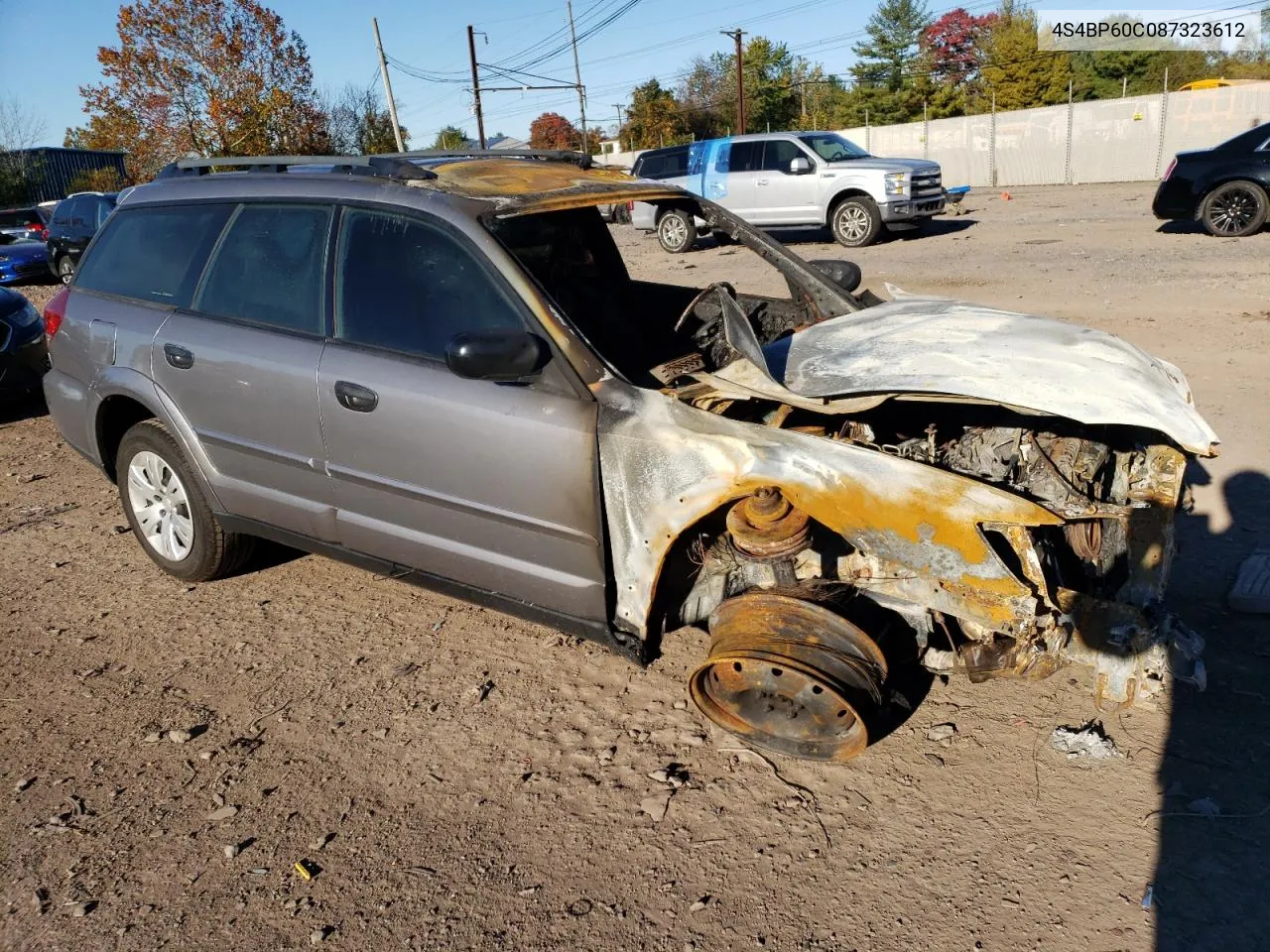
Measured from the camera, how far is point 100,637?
4.02 m

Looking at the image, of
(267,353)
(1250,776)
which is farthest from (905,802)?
(267,353)

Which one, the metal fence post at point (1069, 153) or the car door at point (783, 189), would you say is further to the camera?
the metal fence post at point (1069, 153)

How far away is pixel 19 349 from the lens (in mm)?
7828

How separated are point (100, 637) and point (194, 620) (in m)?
0.38

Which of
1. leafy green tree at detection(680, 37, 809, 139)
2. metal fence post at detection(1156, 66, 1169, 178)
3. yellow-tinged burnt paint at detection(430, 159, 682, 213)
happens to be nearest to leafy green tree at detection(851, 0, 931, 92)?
leafy green tree at detection(680, 37, 809, 139)

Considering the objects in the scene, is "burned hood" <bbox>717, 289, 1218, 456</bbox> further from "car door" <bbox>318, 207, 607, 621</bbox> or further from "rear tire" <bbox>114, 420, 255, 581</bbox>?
"rear tire" <bbox>114, 420, 255, 581</bbox>

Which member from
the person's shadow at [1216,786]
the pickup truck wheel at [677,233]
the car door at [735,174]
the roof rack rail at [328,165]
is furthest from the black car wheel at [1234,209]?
the roof rack rail at [328,165]

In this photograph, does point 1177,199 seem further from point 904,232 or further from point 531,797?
point 531,797

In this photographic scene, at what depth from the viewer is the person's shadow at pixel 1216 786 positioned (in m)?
2.31

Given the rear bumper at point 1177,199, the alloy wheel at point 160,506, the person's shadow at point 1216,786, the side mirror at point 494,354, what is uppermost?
the side mirror at point 494,354

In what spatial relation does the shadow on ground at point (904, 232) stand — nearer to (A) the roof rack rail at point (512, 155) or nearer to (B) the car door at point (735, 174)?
(B) the car door at point (735, 174)

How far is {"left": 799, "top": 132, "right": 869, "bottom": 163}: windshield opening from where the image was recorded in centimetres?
1569

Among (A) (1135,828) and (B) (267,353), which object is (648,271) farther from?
(A) (1135,828)

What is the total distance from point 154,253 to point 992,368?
3.63 m
